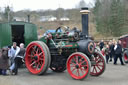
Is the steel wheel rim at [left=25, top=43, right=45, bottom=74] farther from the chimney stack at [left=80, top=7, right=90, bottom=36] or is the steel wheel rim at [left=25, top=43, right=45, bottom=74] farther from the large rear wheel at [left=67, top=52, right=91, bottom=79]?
the chimney stack at [left=80, top=7, right=90, bottom=36]

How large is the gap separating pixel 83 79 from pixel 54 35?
216 centimetres

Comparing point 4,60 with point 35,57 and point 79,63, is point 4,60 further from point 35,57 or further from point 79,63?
point 79,63

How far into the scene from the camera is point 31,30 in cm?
1145

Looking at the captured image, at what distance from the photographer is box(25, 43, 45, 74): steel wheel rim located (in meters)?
7.40

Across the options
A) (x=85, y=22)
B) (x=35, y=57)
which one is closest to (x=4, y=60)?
(x=35, y=57)

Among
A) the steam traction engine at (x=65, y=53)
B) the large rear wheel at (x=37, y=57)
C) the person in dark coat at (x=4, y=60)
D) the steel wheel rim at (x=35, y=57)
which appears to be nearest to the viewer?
the steam traction engine at (x=65, y=53)

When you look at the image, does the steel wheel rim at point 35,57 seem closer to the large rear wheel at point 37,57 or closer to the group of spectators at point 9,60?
the large rear wheel at point 37,57

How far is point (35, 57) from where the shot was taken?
754cm

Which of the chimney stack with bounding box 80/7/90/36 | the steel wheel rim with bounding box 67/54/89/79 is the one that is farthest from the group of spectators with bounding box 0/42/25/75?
the chimney stack with bounding box 80/7/90/36

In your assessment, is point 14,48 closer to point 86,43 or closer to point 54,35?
point 54,35

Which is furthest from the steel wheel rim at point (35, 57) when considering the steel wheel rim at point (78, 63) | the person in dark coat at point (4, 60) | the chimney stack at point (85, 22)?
the chimney stack at point (85, 22)

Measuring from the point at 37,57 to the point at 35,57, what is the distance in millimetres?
107

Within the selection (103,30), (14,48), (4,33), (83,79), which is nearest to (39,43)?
(14,48)

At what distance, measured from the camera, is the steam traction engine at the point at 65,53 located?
675cm
